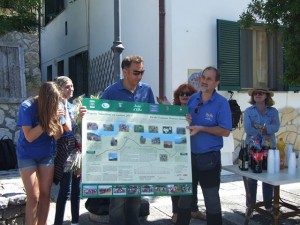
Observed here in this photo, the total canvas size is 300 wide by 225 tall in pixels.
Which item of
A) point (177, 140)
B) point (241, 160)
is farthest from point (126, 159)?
point (241, 160)

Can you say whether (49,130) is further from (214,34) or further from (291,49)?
(214,34)

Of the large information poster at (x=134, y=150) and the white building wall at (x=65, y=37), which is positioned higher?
the white building wall at (x=65, y=37)

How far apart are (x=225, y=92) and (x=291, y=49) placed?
3241 millimetres

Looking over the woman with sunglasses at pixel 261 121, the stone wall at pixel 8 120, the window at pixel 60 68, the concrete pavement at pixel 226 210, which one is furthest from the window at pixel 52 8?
the woman with sunglasses at pixel 261 121

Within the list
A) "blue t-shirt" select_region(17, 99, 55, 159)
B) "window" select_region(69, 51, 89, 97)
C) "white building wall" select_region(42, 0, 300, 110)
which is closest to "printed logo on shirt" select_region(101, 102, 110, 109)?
→ "blue t-shirt" select_region(17, 99, 55, 159)

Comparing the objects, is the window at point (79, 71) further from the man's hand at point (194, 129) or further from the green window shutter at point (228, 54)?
the man's hand at point (194, 129)

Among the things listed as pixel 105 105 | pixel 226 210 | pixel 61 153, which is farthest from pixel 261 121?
pixel 61 153

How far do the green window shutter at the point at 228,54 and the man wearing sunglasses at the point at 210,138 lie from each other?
3.78 m

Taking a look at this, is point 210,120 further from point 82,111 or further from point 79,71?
point 79,71

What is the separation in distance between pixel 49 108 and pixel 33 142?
366 mm

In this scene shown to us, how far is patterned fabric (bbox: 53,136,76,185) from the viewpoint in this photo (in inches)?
162

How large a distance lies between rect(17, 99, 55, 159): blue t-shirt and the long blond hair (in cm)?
7

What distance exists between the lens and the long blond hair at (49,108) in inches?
147

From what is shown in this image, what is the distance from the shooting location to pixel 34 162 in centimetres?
385
